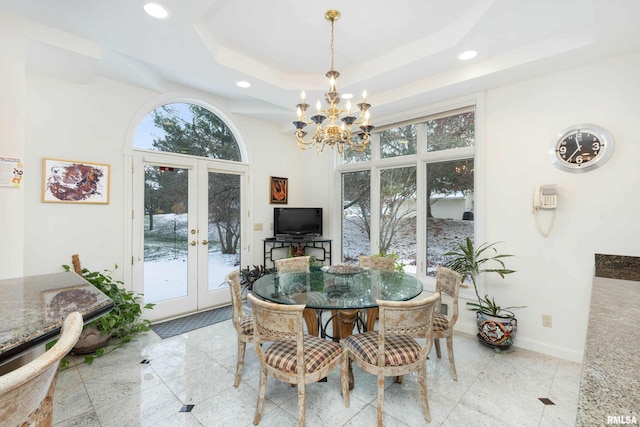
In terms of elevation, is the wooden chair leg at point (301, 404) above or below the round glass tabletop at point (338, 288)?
below

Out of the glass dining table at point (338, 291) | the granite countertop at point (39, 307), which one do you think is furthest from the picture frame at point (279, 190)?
the granite countertop at point (39, 307)

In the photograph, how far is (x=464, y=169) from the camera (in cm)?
340

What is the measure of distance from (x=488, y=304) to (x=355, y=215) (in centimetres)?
217

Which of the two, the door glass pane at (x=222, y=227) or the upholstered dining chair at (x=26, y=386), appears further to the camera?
the door glass pane at (x=222, y=227)

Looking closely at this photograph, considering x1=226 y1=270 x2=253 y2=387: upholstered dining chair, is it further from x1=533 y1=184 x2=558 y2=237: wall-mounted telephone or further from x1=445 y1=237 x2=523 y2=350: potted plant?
x1=533 y1=184 x2=558 y2=237: wall-mounted telephone

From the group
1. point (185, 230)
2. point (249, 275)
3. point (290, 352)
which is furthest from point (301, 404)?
point (185, 230)

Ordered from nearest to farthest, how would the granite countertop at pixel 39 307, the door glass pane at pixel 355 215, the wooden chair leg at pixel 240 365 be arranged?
the granite countertop at pixel 39 307 < the wooden chair leg at pixel 240 365 < the door glass pane at pixel 355 215

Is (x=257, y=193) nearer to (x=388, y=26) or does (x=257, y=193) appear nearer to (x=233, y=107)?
(x=233, y=107)

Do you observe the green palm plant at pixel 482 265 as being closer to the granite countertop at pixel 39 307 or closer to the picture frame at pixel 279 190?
the picture frame at pixel 279 190

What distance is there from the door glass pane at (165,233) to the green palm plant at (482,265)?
344cm

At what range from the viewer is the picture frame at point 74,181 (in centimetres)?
284

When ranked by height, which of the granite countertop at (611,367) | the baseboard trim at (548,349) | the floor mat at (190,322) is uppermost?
the granite countertop at (611,367)

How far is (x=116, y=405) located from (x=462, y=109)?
13.9 feet

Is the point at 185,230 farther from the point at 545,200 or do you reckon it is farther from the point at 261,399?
the point at 545,200
